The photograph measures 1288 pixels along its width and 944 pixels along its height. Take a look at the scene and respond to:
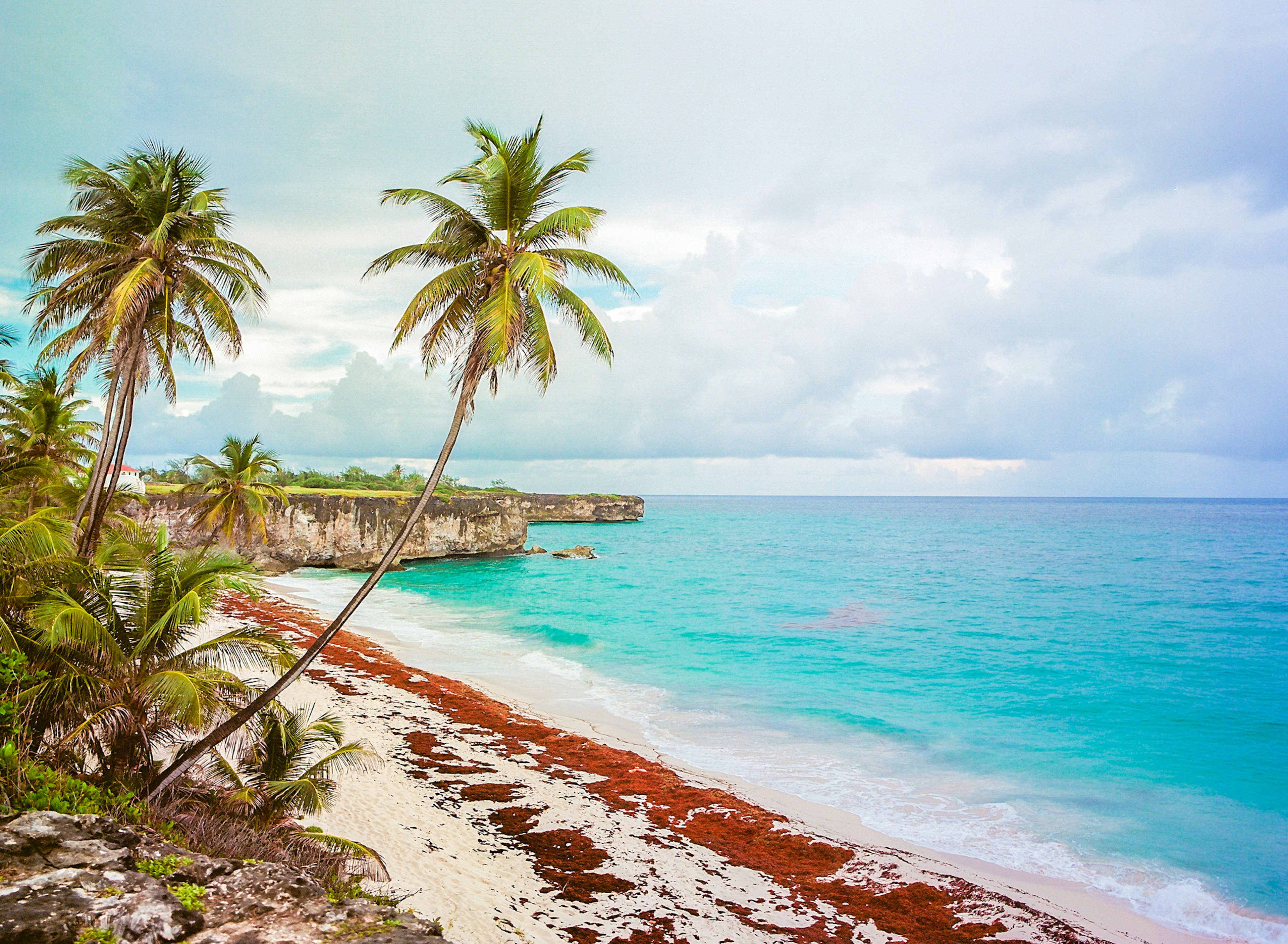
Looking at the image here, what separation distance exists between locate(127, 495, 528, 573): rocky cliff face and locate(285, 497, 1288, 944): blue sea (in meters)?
2.18

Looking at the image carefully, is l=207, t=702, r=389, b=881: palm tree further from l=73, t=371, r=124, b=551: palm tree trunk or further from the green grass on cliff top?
the green grass on cliff top

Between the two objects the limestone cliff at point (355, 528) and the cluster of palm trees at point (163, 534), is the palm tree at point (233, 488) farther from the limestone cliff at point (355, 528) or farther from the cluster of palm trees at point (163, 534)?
the cluster of palm trees at point (163, 534)

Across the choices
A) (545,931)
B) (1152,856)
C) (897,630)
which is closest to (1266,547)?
(897,630)

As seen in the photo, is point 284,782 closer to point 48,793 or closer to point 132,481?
point 48,793

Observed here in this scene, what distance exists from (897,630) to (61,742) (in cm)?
3310

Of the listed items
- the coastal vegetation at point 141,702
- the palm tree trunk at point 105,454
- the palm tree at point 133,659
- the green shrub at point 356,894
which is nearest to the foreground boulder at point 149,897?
the green shrub at point 356,894

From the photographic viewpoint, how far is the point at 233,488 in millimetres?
31781

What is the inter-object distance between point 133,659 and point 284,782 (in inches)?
88.7

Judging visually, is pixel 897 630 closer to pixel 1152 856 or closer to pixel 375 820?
pixel 1152 856

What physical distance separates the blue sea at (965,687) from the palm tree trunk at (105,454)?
12045 mm

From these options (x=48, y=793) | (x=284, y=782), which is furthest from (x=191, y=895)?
(x=284, y=782)

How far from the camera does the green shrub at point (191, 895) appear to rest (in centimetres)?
520

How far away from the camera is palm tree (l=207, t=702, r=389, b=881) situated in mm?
7695

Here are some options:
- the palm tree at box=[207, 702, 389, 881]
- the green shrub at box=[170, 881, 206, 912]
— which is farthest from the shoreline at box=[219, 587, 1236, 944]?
the green shrub at box=[170, 881, 206, 912]
